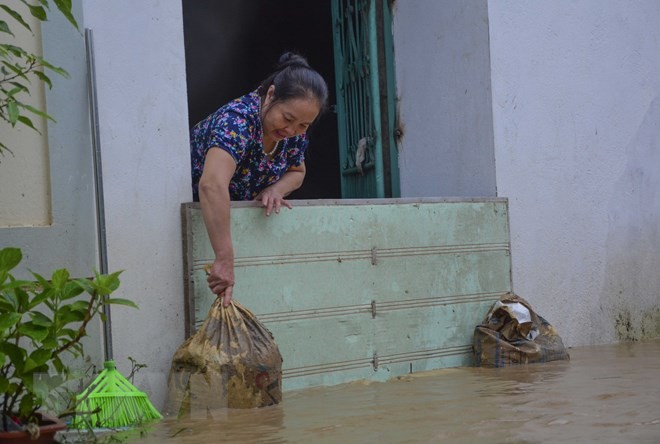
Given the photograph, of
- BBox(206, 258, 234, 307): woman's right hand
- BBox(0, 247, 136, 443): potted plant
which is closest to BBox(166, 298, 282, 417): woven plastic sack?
BBox(206, 258, 234, 307): woman's right hand

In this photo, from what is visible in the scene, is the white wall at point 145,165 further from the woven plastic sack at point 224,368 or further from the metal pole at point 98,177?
the woven plastic sack at point 224,368

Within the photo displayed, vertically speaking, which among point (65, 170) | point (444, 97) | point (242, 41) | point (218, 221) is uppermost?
point (242, 41)

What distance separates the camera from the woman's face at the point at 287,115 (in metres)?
4.50

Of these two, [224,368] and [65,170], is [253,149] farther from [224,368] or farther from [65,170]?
[224,368]

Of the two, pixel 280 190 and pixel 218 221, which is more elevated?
pixel 280 190

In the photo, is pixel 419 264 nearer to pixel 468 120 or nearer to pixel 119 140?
pixel 468 120

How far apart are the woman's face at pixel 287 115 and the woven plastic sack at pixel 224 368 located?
85 cm

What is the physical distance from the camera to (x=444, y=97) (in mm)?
5859

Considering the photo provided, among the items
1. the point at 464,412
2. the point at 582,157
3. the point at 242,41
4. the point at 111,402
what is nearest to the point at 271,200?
the point at 111,402

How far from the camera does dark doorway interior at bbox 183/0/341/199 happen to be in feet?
25.7

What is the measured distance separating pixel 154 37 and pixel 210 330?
1344 millimetres

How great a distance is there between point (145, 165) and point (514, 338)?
219cm

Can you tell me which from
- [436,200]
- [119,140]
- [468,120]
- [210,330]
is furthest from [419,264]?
[119,140]

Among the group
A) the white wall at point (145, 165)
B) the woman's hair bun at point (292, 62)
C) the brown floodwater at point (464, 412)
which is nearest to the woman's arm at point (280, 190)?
the white wall at point (145, 165)
